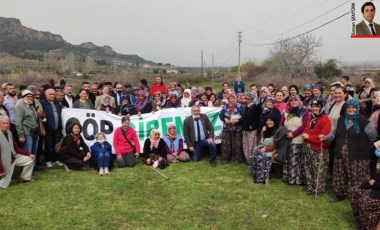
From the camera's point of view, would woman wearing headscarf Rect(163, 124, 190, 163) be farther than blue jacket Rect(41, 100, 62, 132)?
Yes

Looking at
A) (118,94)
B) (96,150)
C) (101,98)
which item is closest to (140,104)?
(118,94)

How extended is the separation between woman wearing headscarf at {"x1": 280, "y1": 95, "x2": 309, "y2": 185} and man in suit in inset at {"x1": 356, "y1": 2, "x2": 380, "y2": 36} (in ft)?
23.8

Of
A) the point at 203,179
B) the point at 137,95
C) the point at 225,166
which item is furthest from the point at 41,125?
the point at 225,166

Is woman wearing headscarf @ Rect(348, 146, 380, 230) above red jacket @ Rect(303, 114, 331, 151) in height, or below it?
below

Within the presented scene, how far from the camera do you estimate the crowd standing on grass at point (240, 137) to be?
5410mm

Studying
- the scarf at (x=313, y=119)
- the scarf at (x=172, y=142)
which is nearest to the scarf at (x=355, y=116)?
the scarf at (x=313, y=119)

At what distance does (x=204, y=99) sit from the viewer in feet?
32.1

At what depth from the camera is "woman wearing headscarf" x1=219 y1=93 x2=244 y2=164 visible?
26.7ft

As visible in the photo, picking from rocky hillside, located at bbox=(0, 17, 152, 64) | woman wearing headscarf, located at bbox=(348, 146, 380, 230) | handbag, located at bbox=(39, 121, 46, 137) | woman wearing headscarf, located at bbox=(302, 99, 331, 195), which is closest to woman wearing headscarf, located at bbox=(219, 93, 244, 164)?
woman wearing headscarf, located at bbox=(302, 99, 331, 195)

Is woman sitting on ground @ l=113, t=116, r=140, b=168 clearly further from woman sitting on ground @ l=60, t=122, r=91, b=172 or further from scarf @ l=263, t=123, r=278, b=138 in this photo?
scarf @ l=263, t=123, r=278, b=138

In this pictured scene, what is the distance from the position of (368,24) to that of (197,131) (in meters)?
8.20

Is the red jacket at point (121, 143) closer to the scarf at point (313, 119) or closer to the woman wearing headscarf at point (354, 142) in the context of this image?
the scarf at point (313, 119)

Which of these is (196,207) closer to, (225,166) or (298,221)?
(298,221)

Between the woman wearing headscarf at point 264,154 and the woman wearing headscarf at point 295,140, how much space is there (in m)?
0.36
